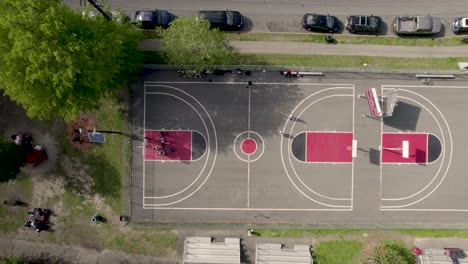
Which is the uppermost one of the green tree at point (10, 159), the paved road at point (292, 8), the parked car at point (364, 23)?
the paved road at point (292, 8)

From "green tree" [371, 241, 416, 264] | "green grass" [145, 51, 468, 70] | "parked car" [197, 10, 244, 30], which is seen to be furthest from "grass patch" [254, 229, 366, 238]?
"parked car" [197, 10, 244, 30]

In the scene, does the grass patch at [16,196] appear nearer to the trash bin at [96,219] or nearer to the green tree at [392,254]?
the trash bin at [96,219]

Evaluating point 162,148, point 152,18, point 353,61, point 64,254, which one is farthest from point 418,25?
point 64,254

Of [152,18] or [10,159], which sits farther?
[152,18]

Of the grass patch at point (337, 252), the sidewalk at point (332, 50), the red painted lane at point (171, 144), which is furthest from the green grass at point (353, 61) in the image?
the grass patch at point (337, 252)

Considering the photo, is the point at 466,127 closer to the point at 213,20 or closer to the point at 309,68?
the point at 309,68

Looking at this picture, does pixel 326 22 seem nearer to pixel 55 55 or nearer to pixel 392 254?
pixel 392 254
